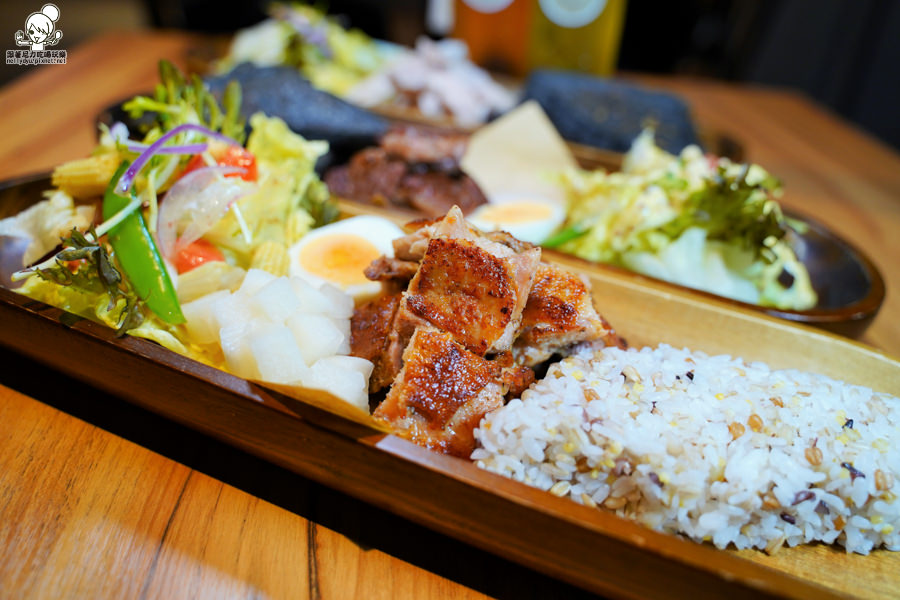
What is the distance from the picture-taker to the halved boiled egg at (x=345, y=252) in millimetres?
1954

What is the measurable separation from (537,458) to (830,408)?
0.82 meters

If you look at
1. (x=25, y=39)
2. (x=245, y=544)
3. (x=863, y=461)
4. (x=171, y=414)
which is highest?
(x=25, y=39)

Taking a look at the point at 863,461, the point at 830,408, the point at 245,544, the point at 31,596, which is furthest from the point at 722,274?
the point at 31,596

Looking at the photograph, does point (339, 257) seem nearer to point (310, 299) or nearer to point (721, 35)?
point (310, 299)

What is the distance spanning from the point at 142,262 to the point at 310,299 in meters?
0.52

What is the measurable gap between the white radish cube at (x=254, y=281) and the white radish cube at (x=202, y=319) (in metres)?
0.07

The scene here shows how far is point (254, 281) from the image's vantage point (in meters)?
1.64

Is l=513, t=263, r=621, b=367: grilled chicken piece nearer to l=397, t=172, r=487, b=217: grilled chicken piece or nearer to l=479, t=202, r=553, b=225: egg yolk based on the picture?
l=479, t=202, r=553, b=225: egg yolk

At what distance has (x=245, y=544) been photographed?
1360 millimetres

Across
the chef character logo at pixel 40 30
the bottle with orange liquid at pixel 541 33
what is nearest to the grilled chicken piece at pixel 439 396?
the chef character logo at pixel 40 30

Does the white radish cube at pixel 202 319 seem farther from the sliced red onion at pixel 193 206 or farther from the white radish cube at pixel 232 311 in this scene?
the sliced red onion at pixel 193 206

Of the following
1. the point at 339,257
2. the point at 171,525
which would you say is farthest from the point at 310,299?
the point at 171,525

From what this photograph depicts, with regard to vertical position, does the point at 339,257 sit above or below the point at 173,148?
below

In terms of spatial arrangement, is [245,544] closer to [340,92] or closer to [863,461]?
[863,461]
